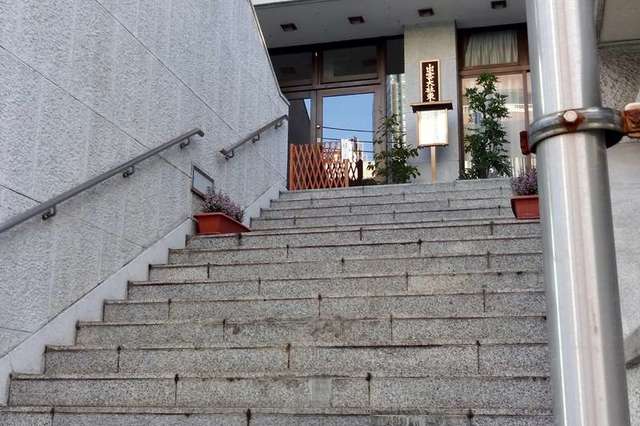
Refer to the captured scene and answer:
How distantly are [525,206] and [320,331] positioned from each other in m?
2.35

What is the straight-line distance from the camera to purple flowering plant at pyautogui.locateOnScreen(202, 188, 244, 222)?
6.16m

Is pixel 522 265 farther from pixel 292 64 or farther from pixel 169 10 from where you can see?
pixel 292 64

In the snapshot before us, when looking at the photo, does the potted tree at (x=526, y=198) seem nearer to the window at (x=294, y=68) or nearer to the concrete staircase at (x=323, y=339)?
the concrete staircase at (x=323, y=339)

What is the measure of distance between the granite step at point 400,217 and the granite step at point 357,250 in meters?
1.15

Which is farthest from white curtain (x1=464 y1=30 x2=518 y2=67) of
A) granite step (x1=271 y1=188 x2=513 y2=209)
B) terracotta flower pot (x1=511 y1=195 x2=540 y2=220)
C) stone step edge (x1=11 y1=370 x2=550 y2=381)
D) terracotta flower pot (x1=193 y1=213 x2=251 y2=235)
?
stone step edge (x1=11 y1=370 x2=550 y2=381)

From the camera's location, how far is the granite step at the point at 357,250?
486cm

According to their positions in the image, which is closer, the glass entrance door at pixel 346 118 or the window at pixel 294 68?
the glass entrance door at pixel 346 118

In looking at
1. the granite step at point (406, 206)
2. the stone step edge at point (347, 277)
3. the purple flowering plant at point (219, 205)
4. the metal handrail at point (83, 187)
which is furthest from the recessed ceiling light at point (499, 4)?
the stone step edge at point (347, 277)

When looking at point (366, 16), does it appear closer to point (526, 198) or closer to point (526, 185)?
point (526, 185)

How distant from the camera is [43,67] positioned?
4.07 m

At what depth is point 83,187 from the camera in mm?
4168

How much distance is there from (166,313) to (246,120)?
3300mm

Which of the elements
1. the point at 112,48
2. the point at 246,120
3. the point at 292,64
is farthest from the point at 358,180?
the point at 112,48

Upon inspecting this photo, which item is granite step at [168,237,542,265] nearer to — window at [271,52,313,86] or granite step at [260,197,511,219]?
granite step at [260,197,511,219]
